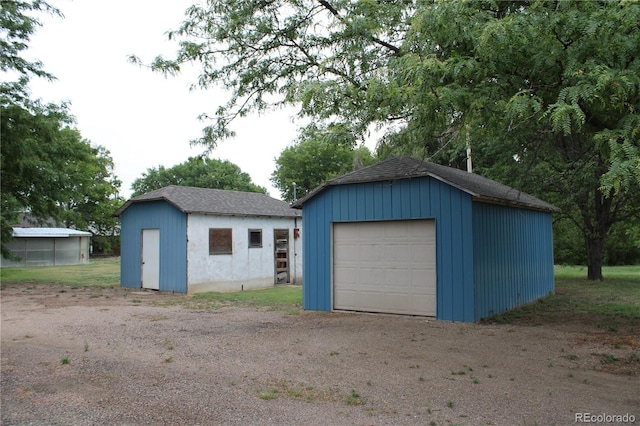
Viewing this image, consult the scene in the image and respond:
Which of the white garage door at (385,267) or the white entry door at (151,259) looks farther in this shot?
the white entry door at (151,259)

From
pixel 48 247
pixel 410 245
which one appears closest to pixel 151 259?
pixel 410 245

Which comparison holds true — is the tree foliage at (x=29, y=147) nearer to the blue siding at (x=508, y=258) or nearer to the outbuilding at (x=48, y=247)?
the outbuilding at (x=48, y=247)

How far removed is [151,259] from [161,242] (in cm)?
84

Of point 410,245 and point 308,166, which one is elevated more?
point 308,166

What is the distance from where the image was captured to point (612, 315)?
11.0 meters

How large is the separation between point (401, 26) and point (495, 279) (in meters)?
5.88

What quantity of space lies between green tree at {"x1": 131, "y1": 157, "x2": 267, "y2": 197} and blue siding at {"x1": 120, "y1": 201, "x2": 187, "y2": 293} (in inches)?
1618

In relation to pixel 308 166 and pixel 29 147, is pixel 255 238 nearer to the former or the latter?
pixel 29 147

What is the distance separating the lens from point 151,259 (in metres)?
17.1

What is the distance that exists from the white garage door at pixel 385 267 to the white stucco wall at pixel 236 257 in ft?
21.0

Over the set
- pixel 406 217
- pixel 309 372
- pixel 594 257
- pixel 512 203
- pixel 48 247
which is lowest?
pixel 309 372

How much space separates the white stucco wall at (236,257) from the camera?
16.3 meters

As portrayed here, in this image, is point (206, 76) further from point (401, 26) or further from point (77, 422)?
point (77, 422)

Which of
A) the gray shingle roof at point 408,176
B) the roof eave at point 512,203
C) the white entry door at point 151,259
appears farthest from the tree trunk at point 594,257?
the white entry door at point 151,259
